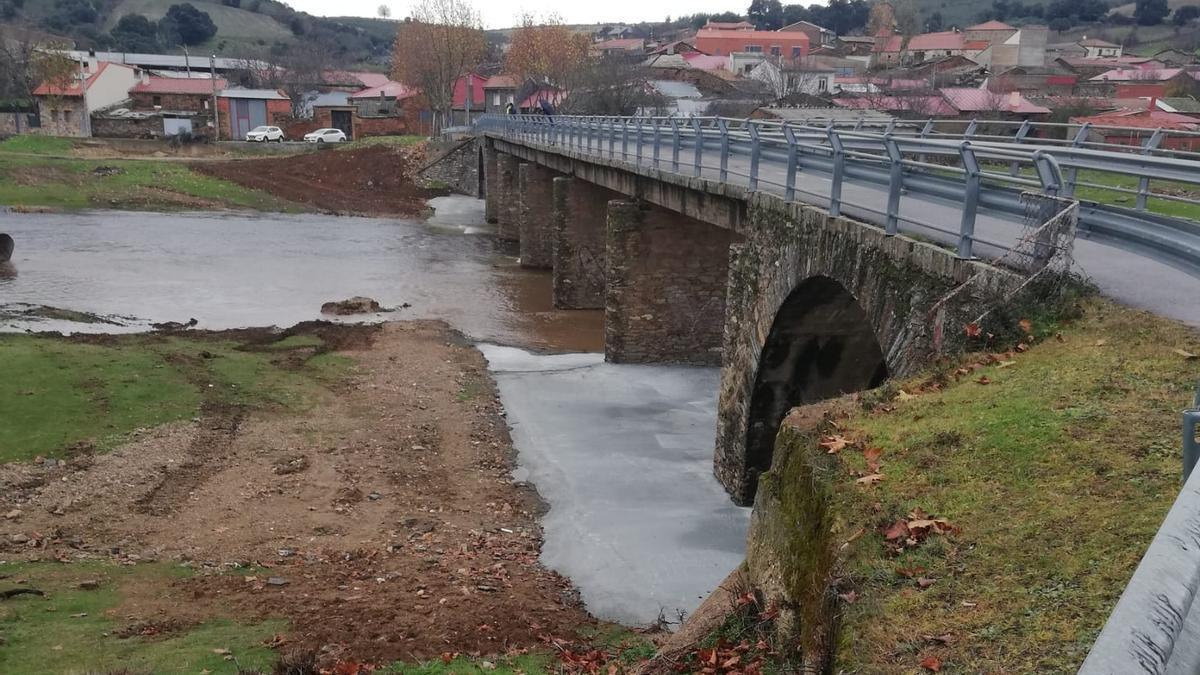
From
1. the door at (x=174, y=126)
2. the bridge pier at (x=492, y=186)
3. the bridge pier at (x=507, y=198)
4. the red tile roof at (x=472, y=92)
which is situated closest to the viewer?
the bridge pier at (x=507, y=198)

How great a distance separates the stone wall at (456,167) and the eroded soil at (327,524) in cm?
4253

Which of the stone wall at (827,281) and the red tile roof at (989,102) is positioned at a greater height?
the red tile roof at (989,102)

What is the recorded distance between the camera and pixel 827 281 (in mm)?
12836

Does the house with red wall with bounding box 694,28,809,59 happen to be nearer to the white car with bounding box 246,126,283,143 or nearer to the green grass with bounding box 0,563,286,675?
the white car with bounding box 246,126,283,143

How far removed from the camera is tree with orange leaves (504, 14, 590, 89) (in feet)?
262

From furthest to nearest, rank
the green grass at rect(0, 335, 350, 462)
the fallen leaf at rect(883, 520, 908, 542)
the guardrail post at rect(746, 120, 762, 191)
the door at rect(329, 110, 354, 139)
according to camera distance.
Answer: the door at rect(329, 110, 354, 139) → the green grass at rect(0, 335, 350, 462) → the guardrail post at rect(746, 120, 762, 191) → the fallen leaf at rect(883, 520, 908, 542)

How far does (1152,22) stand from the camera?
117 metres

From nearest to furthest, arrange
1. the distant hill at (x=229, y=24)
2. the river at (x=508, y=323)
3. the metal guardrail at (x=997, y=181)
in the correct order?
the metal guardrail at (x=997, y=181), the river at (x=508, y=323), the distant hill at (x=229, y=24)

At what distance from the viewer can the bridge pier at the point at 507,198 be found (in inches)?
1724

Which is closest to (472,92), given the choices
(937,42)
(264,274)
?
(937,42)

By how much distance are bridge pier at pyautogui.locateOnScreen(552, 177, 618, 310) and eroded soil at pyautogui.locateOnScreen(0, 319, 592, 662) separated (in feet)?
37.6

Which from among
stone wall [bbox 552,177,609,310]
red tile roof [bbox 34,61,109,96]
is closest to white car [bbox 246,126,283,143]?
red tile roof [bbox 34,61,109,96]

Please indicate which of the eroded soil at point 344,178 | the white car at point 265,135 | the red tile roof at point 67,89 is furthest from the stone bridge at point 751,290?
the red tile roof at point 67,89

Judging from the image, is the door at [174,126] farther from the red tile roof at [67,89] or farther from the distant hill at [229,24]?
the distant hill at [229,24]
